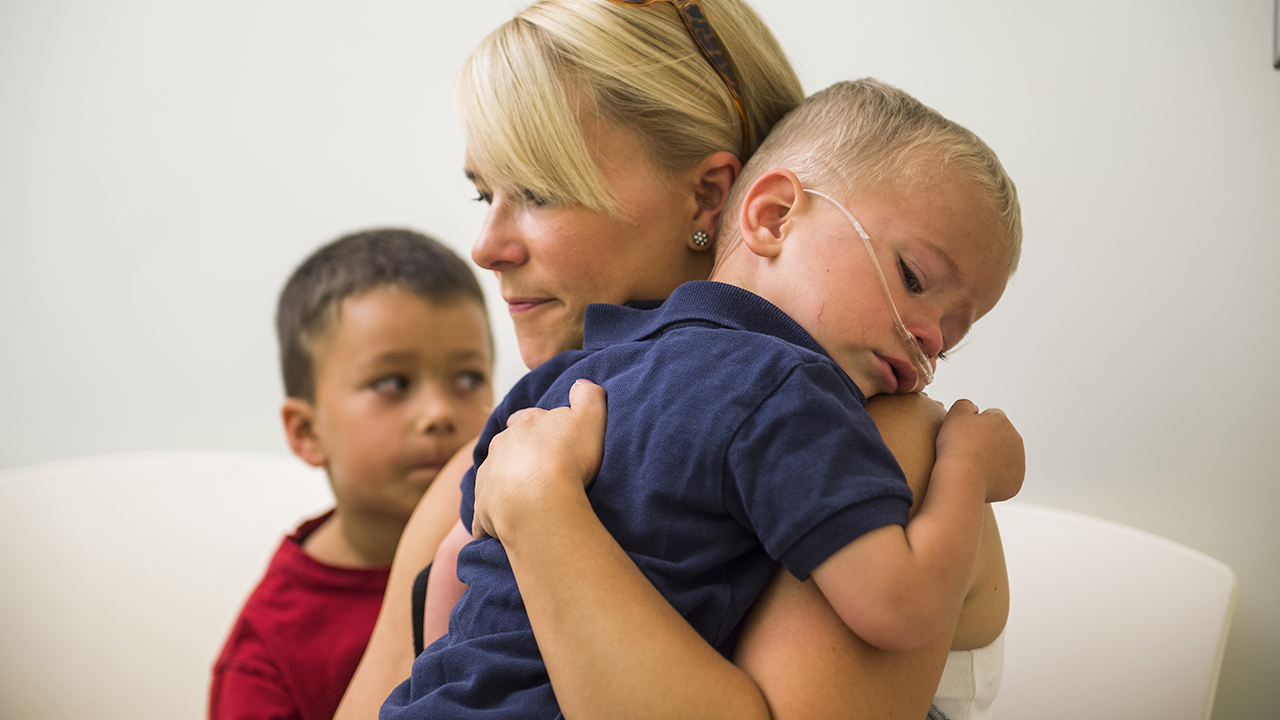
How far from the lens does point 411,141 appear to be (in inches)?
88.3

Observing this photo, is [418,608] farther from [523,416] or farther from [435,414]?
[435,414]

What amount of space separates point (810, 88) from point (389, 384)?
98 cm

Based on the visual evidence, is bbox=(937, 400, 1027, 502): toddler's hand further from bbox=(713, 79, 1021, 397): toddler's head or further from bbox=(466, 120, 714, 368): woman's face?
bbox=(466, 120, 714, 368): woman's face

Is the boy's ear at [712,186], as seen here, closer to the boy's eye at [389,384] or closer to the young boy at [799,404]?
the young boy at [799,404]

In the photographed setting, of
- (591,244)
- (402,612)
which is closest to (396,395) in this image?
(402,612)

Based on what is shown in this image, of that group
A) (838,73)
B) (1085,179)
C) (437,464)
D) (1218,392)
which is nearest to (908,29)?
(838,73)

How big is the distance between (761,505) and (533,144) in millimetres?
499

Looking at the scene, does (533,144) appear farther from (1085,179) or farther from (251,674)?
(251,674)

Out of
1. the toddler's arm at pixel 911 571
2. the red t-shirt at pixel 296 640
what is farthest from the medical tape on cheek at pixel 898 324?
the red t-shirt at pixel 296 640

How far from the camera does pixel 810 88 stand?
1.65 metres

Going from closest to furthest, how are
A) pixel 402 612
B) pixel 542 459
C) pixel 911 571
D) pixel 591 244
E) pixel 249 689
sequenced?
pixel 911 571
pixel 542 459
pixel 591 244
pixel 402 612
pixel 249 689

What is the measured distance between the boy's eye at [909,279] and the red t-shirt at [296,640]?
1.28m

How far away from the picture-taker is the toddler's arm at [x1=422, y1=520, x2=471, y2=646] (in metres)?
Answer: 0.97

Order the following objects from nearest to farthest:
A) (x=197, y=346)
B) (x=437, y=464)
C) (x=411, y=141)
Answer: (x=437, y=464) < (x=411, y=141) < (x=197, y=346)
